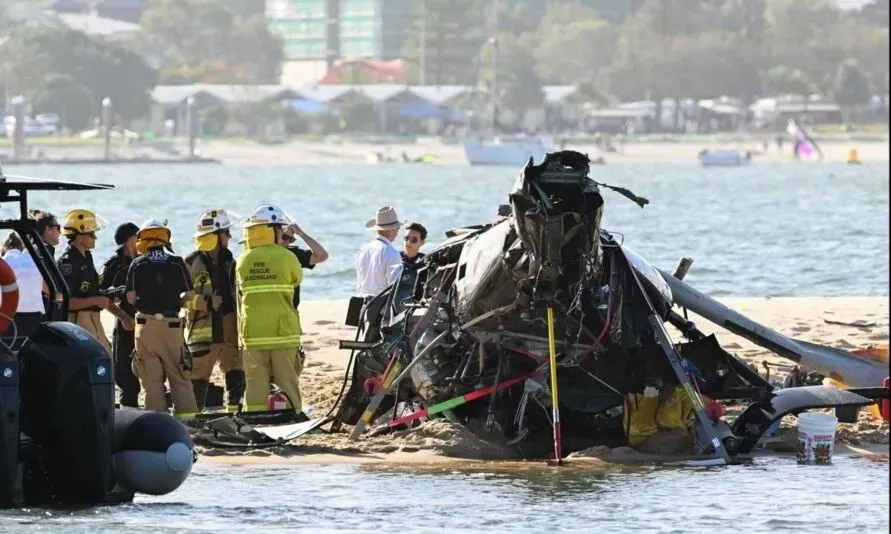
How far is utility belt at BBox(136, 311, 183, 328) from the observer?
17.0 m

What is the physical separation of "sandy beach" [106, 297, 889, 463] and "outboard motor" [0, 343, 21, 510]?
392 cm

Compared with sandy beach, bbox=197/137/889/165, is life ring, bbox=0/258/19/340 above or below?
above

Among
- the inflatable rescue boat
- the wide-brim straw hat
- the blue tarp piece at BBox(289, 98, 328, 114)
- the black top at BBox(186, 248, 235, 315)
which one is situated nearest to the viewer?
the inflatable rescue boat

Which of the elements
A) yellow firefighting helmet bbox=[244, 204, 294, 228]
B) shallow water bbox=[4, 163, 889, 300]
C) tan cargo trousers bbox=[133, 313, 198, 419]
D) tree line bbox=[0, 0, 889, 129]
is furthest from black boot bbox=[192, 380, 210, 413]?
tree line bbox=[0, 0, 889, 129]

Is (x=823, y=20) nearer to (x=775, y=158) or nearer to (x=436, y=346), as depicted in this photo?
(x=775, y=158)

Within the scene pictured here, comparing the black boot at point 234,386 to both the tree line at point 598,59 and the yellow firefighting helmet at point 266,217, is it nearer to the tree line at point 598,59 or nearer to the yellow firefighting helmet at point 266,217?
the yellow firefighting helmet at point 266,217

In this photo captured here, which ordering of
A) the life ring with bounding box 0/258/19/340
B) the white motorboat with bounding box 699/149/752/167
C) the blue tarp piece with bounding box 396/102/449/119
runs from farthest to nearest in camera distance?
the blue tarp piece with bounding box 396/102/449/119, the white motorboat with bounding box 699/149/752/167, the life ring with bounding box 0/258/19/340

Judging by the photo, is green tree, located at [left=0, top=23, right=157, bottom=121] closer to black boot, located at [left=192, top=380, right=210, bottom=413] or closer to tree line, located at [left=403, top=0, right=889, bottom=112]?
tree line, located at [left=403, top=0, right=889, bottom=112]

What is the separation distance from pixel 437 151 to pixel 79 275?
14847cm

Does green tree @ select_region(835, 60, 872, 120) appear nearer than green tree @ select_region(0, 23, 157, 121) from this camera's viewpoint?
Yes

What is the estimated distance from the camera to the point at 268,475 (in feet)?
51.0

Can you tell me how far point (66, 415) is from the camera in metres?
12.5

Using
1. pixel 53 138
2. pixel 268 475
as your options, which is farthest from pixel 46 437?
pixel 53 138

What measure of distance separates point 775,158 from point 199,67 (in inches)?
2139
